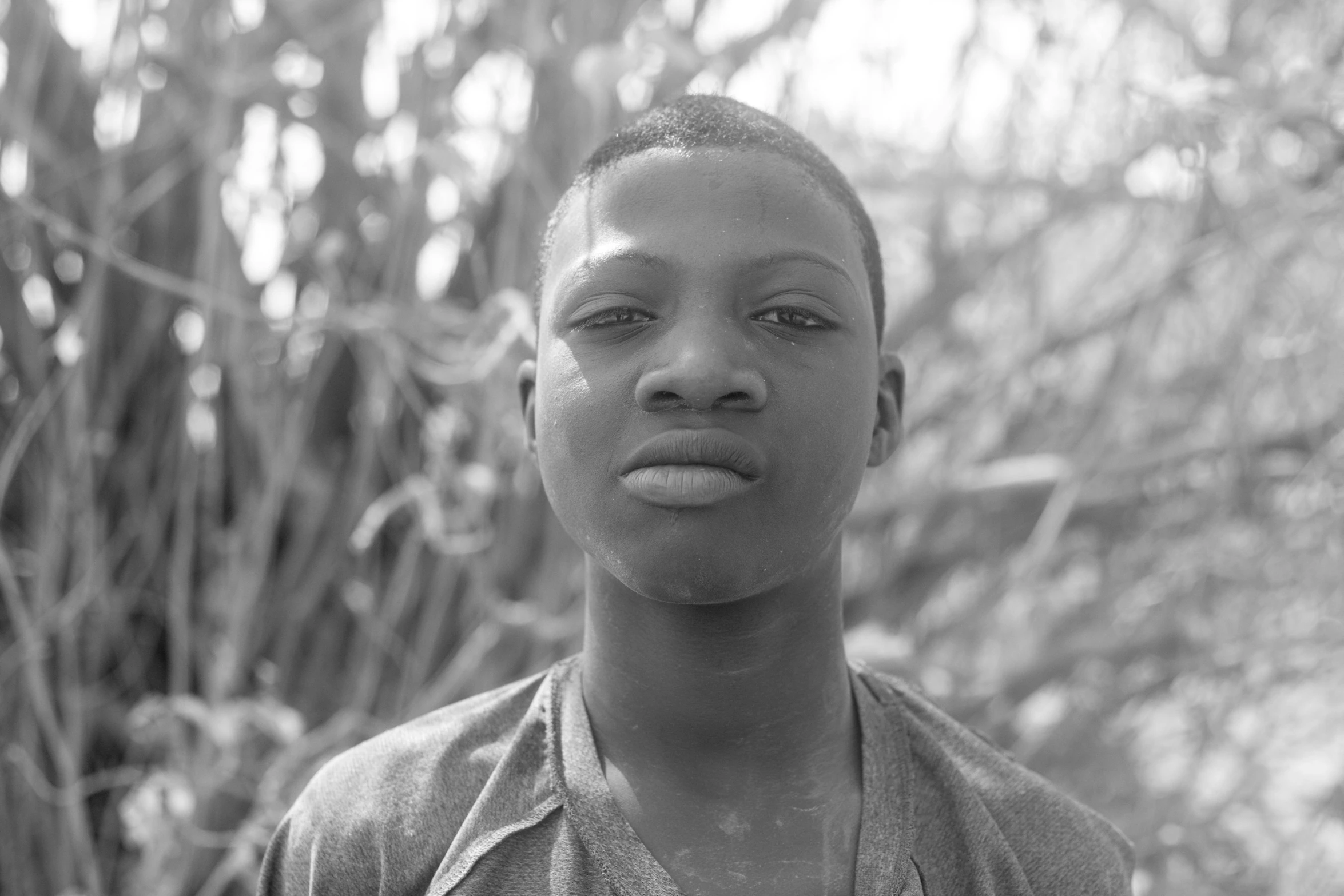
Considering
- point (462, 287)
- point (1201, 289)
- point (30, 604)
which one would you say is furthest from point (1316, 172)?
point (30, 604)

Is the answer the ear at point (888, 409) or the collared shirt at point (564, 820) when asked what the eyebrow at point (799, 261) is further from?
the collared shirt at point (564, 820)

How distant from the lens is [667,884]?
1.00 meters

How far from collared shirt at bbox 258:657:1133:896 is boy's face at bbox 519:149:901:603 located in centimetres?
19

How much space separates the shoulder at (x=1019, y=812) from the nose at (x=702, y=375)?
38cm

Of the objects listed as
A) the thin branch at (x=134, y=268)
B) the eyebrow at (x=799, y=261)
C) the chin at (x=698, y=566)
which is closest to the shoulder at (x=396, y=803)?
the chin at (x=698, y=566)

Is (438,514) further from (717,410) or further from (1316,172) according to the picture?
(1316,172)

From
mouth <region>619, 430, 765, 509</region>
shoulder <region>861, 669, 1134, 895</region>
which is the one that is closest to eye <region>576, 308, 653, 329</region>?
mouth <region>619, 430, 765, 509</region>

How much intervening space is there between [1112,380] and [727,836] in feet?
5.43

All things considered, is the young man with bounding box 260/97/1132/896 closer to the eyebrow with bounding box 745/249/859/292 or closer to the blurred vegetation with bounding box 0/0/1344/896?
the eyebrow with bounding box 745/249/859/292

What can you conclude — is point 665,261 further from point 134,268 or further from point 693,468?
point 134,268

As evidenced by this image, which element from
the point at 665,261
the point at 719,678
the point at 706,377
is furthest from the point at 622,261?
the point at 719,678

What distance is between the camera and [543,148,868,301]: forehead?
102 centimetres

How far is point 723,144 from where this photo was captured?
1085 millimetres

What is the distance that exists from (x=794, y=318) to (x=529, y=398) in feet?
1.00
